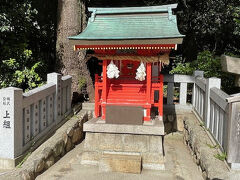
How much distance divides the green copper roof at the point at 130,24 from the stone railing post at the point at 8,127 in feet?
8.68

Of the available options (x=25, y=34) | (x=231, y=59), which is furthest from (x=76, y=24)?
(x=231, y=59)

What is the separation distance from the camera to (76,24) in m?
11.3

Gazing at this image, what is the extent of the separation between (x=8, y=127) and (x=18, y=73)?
4297 mm

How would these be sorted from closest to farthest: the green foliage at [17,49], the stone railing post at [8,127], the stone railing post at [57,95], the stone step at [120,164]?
the stone railing post at [8,127]
the stone step at [120,164]
the stone railing post at [57,95]
the green foliage at [17,49]

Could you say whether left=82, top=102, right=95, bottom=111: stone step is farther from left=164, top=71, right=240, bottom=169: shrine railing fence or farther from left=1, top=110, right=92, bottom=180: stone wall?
left=164, top=71, right=240, bottom=169: shrine railing fence

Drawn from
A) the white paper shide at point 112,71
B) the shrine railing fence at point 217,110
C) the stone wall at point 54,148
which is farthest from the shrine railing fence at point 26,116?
the shrine railing fence at point 217,110

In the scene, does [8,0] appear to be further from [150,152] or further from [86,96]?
[150,152]

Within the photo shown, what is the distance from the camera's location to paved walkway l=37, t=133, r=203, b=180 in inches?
258

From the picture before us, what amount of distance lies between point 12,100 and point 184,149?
18.9 feet

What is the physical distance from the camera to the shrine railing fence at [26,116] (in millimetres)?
5773

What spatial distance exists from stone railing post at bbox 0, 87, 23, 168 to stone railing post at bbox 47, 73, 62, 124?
245cm

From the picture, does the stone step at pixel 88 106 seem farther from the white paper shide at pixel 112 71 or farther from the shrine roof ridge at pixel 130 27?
the shrine roof ridge at pixel 130 27

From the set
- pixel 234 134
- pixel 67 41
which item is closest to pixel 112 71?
pixel 67 41

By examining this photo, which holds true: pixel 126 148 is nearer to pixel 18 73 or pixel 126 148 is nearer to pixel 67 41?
pixel 18 73
